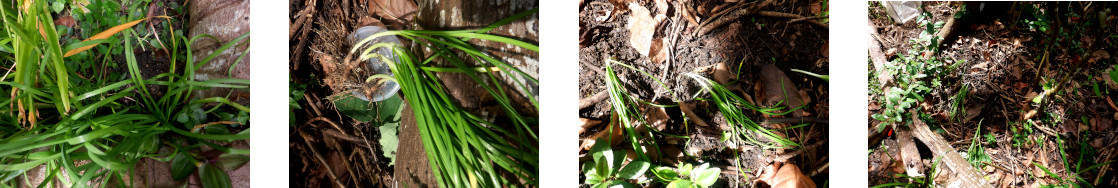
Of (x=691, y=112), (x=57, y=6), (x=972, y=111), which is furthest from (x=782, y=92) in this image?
(x=57, y=6)

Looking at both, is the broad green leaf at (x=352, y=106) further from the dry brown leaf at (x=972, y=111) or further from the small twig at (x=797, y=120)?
the dry brown leaf at (x=972, y=111)

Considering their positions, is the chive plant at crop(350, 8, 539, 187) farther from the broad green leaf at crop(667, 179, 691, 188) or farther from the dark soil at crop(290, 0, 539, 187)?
the broad green leaf at crop(667, 179, 691, 188)

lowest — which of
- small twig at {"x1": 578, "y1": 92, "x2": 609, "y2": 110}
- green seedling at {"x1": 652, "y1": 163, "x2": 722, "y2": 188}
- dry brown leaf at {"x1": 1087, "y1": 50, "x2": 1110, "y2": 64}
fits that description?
green seedling at {"x1": 652, "y1": 163, "x2": 722, "y2": 188}

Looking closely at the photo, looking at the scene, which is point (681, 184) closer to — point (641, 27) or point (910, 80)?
point (641, 27)

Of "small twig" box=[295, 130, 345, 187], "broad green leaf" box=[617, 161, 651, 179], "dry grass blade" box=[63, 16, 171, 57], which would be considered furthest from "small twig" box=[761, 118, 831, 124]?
"dry grass blade" box=[63, 16, 171, 57]

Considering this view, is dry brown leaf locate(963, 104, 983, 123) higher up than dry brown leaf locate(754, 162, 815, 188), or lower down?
higher up

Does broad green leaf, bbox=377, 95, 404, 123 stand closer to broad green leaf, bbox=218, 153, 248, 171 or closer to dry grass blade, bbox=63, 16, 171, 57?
broad green leaf, bbox=218, 153, 248, 171

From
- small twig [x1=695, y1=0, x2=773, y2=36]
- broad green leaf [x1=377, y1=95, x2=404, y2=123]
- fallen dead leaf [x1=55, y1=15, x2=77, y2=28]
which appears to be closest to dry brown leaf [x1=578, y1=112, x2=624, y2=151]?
small twig [x1=695, y1=0, x2=773, y2=36]
